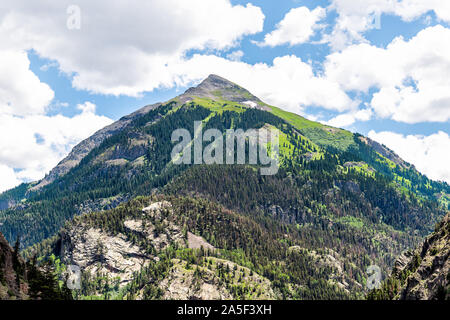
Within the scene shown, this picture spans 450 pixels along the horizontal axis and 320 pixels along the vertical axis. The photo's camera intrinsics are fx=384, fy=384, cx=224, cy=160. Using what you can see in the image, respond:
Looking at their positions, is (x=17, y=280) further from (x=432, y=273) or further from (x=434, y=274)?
(x=432, y=273)

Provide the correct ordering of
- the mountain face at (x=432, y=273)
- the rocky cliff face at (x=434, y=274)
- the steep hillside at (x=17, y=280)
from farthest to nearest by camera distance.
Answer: the mountain face at (x=432, y=273) < the rocky cliff face at (x=434, y=274) < the steep hillside at (x=17, y=280)

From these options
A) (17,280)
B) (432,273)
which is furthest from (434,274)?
(17,280)

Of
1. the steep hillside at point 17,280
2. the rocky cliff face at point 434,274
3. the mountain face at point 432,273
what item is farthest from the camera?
the mountain face at point 432,273

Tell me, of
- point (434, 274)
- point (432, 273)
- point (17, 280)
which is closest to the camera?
point (17, 280)

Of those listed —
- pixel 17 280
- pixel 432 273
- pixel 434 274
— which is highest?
pixel 17 280

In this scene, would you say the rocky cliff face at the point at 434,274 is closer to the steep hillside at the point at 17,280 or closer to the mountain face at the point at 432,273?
the mountain face at the point at 432,273

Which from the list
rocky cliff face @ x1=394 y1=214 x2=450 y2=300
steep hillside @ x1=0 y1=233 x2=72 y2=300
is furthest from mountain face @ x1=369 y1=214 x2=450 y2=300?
steep hillside @ x1=0 y1=233 x2=72 y2=300

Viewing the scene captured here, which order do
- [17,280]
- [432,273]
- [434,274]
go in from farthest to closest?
[432,273], [434,274], [17,280]

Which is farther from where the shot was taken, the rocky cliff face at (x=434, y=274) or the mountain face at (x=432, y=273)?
the mountain face at (x=432, y=273)

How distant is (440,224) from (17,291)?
119 metres

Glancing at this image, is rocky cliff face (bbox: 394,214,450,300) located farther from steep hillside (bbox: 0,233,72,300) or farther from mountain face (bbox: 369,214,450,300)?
steep hillside (bbox: 0,233,72,300)

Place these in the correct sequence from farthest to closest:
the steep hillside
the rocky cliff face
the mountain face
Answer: the mountain face, the rocky cliff face, the steep hillside

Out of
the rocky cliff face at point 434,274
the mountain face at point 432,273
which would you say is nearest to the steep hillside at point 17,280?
the mountain face at point 432,273
